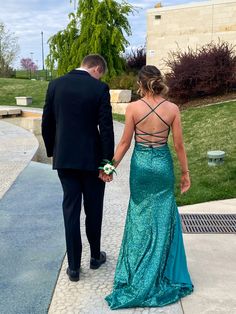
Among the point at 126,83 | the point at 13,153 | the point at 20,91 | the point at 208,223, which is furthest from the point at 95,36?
the point at 208,223

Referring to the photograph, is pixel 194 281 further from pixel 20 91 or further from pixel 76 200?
pixel 20 91

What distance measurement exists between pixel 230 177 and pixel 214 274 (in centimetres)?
349

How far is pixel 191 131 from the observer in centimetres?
A: 1140

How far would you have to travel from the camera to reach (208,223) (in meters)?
4.93

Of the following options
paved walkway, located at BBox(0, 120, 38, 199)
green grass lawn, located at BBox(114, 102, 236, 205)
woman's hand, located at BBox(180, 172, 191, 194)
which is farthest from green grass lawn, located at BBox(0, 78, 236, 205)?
paved walkway, located at BBox(0, 120, 38, 199)

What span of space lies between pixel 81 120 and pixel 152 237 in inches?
41.5

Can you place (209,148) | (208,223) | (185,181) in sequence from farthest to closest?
1. (209,148)
2. (208,223)
3. (185,181)

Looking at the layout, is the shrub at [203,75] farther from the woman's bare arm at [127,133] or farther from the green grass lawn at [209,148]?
the woman's bare arm at [127,133]

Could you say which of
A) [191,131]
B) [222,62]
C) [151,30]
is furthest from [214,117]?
[151,30]

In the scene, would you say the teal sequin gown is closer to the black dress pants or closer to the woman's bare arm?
the woman's bare arm

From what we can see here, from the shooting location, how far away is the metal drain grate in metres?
4.68

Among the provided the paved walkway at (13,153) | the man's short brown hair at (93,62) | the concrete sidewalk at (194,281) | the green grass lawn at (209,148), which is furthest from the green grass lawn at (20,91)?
the man's short brown hair at (93,62)

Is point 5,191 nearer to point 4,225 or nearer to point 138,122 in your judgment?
point 4,225

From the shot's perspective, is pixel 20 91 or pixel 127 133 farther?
pixel 20 91
